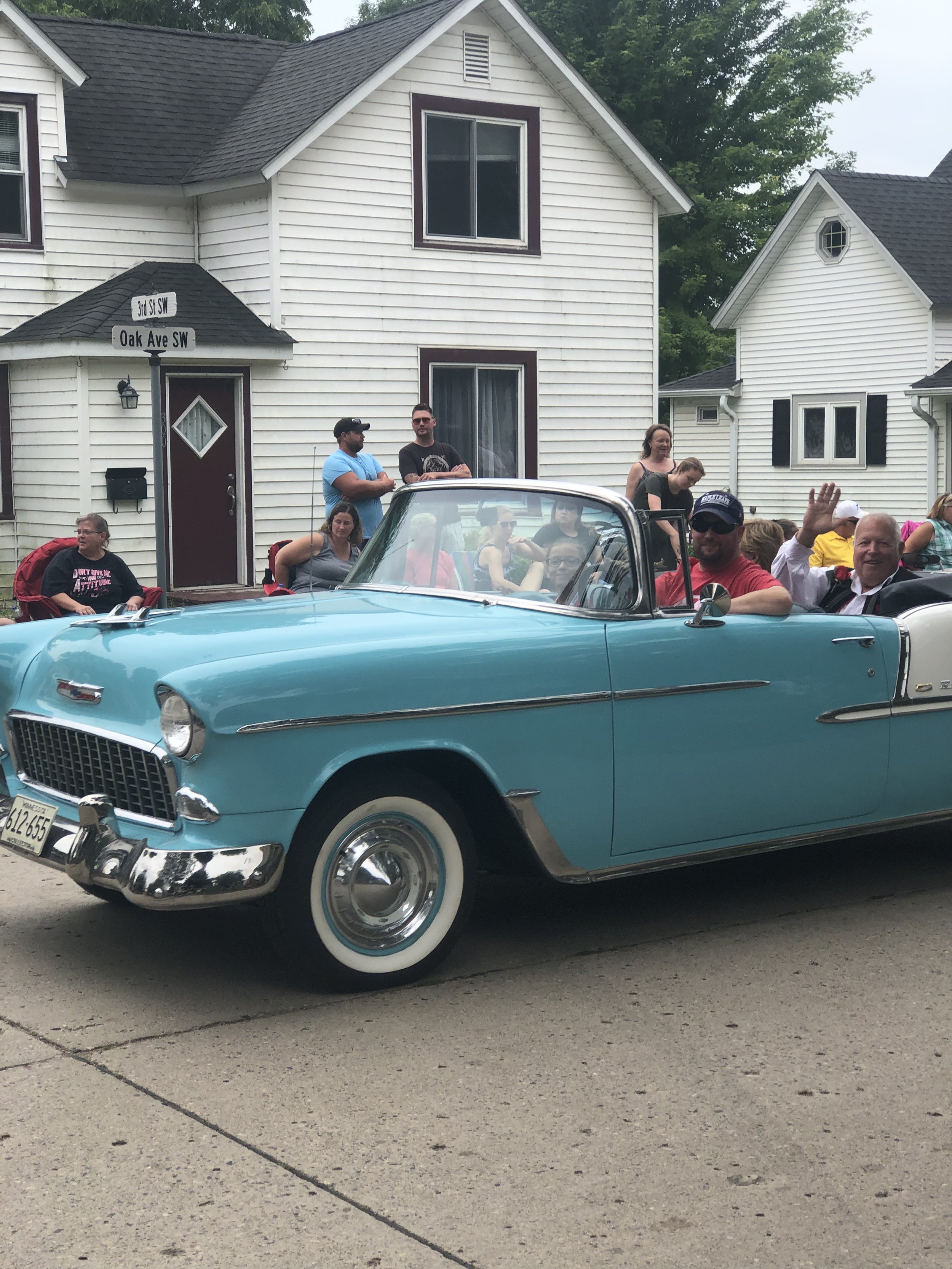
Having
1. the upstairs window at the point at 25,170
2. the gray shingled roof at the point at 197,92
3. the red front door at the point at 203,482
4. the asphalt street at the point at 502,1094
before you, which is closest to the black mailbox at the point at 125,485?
the red front door at the point at 203,482

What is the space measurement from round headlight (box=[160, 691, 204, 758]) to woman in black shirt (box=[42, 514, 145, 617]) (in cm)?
496

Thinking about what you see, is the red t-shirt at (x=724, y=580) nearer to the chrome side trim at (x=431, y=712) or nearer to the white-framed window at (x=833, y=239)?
the chrome side trim at (x=431, y=712)

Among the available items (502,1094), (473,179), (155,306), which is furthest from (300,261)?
(502,1094)

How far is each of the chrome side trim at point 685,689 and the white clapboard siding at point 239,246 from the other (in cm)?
1259

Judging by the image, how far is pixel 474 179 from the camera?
18.6m

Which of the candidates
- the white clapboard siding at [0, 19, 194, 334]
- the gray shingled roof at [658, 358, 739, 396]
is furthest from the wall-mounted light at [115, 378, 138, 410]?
the gray shingled roof at [658, 358, 739, 396]

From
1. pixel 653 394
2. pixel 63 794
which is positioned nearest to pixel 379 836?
pixel 63 794

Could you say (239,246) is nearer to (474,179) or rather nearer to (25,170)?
(25,170)

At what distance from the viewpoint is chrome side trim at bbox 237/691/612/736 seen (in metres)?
4.65

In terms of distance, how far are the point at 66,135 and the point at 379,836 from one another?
564 inches

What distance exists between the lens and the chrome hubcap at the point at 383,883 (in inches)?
193

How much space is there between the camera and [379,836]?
497cm

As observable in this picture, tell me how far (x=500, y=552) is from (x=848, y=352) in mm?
25247

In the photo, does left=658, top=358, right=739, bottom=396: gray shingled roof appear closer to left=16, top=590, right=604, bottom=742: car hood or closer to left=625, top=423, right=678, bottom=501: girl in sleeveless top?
left=625, top=423, right=678, bottom=501: girl in sleeveless top
